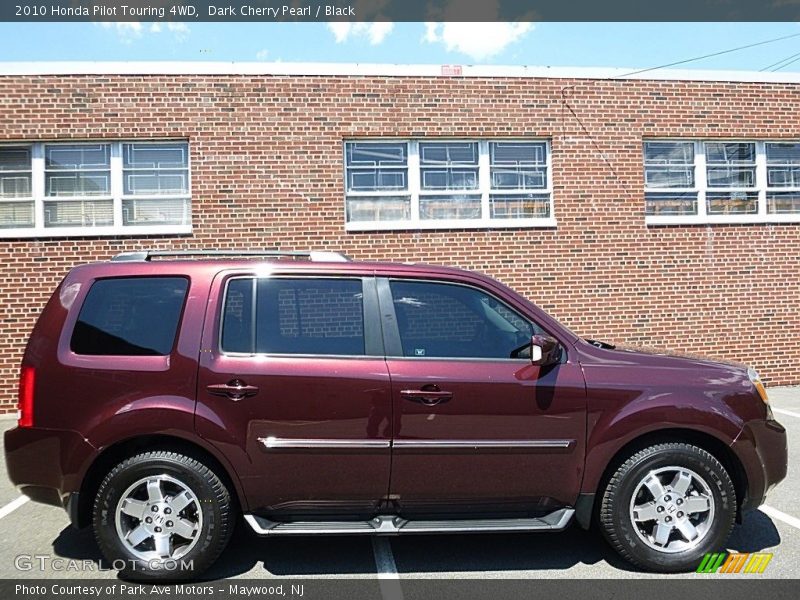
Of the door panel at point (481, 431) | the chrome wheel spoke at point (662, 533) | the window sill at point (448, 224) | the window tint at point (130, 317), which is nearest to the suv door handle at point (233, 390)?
the window tint at point (130, 317)

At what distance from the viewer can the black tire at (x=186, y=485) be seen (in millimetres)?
3484

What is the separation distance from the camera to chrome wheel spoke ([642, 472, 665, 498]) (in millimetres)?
3639

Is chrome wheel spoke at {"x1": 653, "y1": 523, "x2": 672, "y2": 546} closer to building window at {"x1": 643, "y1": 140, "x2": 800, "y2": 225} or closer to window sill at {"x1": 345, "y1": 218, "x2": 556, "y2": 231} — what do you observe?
window sill at {"x1": 345, "y1": 218, "x2": 556, "y2": 231}

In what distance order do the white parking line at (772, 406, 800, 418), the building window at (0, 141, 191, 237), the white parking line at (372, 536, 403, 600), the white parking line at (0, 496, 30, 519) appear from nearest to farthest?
1. the white parking line at (372, 536, 403, 600)
2. the white parking line at (0, 496, 30, 519)
3. the white parking line at (772, 406, 800, 418)
4. the building window at (0, 141, 191, 237)

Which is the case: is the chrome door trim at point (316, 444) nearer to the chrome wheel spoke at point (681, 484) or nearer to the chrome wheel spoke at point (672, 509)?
the chrome wheel spoke at point (672, 509)

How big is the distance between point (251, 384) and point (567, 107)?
7.47m

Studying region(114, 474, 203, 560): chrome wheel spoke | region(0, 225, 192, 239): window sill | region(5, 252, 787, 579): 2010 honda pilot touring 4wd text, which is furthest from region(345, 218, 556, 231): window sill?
region(114, 474, 203, 560): chrome wheel spoke

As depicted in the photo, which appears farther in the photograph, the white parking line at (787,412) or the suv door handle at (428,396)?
the white parking line at (787,412)

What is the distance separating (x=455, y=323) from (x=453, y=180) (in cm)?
571

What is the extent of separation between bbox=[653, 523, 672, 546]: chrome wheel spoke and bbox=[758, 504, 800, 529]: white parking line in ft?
4.47

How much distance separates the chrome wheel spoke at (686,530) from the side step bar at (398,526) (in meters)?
0.67

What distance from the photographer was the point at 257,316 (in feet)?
12.1

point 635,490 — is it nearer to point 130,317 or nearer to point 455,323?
point 455,323

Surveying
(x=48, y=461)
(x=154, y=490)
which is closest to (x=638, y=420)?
(x=154, y=490)
